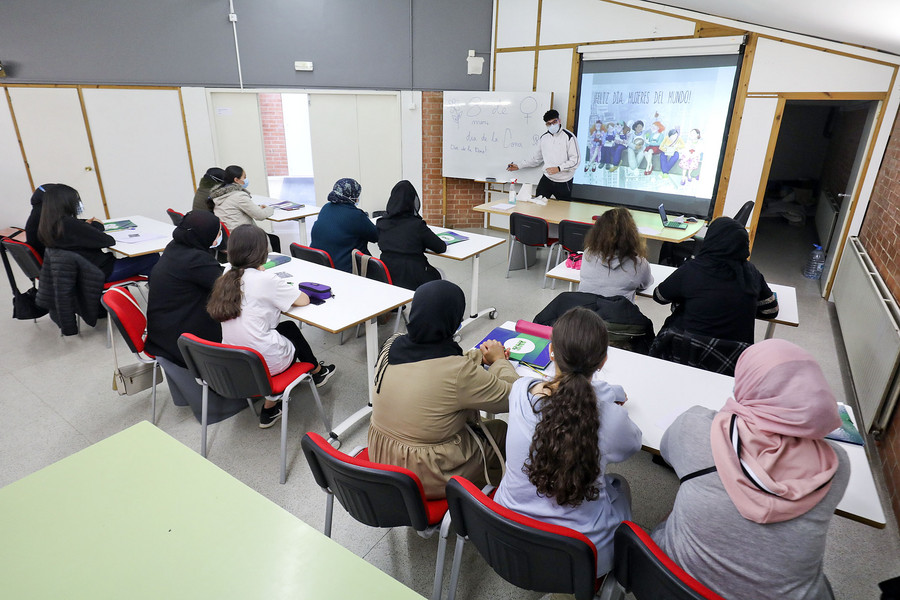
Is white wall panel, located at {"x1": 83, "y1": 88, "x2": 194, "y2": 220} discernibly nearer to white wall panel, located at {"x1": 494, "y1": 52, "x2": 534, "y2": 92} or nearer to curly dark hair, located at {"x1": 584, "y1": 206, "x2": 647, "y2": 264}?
white wall panel, located at {"x1": 494, "y1": 52, "x2": 534, "y2": 92}

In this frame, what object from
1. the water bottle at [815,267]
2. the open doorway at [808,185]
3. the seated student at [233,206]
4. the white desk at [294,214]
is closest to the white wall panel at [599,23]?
the open doorway at [808,185]

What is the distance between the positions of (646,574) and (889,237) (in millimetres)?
3510

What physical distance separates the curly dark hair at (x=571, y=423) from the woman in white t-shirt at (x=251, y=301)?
1.63 m

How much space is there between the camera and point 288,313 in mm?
2689

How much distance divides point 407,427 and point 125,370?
201 centimetres

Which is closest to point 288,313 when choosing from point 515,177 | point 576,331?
point 576,331

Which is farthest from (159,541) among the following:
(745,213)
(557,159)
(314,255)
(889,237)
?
(557,159)

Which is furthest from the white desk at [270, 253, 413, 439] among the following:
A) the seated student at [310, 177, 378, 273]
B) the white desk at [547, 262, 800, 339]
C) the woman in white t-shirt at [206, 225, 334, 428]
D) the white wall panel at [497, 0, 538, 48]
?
the white wall panel at [497, 0, 538, 48]

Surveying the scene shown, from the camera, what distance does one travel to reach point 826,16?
3.45 meters

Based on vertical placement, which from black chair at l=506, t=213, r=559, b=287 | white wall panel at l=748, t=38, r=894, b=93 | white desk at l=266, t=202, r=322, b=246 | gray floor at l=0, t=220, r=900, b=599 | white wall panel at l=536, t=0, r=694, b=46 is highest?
white wall panel at l=536, t=0, r=694, b=46

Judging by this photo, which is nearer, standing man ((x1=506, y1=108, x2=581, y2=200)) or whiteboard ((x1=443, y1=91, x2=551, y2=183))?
standing man ((x1=506, y1=108, x2=581, y2=200))

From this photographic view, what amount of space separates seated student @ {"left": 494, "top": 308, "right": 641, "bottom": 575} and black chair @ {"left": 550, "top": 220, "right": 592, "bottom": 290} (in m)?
3.21

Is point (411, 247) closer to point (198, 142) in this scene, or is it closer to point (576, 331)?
point (576, 331)

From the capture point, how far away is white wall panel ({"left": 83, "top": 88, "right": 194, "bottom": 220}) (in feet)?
20.2
